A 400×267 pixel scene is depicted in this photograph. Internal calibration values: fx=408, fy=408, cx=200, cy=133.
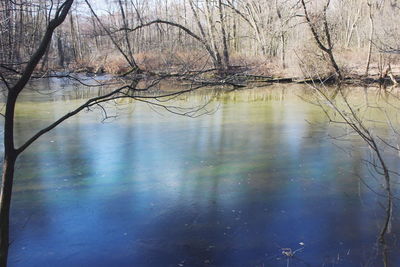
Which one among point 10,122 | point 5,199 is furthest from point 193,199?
point 10,122

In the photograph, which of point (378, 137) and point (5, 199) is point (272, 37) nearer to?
point (378, 137)

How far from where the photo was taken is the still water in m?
3.28

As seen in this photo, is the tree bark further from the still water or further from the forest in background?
the forest in background

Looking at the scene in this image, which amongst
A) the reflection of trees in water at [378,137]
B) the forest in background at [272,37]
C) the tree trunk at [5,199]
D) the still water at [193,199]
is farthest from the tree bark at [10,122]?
the forest in background at [272,37]

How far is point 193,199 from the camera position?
4.32 metres

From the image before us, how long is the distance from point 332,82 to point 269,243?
1437cm

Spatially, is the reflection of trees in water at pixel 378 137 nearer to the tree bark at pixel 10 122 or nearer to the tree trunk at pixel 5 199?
the tree bark at pixel 10 122

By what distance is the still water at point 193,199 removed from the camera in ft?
10.7

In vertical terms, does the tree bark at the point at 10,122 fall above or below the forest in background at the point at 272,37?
below

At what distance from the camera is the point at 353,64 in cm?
1677

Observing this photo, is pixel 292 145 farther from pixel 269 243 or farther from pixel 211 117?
pixel 269 243

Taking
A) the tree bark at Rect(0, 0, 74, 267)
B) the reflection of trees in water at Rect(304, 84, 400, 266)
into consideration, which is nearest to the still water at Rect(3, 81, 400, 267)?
the reflection of trees in water at Rect(304, 84, 400, 266)

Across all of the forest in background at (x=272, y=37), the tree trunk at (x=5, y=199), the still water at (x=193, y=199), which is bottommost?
the still water at (x=193, y=199)

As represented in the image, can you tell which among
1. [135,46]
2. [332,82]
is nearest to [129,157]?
[332,82]
